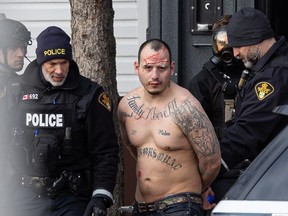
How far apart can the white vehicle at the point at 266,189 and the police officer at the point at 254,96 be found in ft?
6.35

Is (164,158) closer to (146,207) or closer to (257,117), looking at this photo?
(146,207)

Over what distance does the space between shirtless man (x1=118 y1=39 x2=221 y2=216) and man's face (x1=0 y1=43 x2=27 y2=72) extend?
1.75m

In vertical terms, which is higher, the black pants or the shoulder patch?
the shoulder patch

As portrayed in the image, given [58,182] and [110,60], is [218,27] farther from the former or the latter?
[58,182]

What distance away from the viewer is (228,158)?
6598mm

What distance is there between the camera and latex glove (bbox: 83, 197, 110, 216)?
20.7 ft

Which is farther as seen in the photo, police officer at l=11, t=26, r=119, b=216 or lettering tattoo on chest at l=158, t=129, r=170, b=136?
police officer at l=11, t=26, r=119, b=216

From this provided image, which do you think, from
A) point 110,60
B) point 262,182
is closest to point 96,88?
point 110,60

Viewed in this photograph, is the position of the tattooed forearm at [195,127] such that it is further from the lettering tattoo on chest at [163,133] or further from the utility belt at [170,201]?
the utility belt at [170,201]

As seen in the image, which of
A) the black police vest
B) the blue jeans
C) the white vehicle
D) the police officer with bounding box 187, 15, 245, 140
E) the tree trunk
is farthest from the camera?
the tree trunk

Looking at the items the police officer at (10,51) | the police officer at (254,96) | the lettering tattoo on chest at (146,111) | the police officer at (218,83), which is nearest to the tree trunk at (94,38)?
the police officer at (10,51)

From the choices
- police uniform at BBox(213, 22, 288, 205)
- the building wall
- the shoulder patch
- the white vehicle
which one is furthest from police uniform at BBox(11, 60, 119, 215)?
the building wall

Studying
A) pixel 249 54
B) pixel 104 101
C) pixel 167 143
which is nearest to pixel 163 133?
pixel 167 143

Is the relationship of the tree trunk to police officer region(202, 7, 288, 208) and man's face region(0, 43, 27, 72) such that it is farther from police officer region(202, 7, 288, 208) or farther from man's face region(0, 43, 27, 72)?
police officer region(202, 7, 288, 208)
